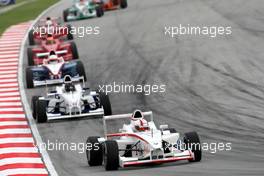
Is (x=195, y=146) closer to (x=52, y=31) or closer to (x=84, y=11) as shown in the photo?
(x=52, y=31)

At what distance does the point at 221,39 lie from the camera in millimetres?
38062

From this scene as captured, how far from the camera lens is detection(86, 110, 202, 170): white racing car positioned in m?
19.4

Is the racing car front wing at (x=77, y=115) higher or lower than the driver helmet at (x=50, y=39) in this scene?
higher

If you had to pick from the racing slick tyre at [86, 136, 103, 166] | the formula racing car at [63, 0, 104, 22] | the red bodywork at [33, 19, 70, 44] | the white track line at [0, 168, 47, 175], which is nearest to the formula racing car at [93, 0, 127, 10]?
the formula racing car at [63, 0, 104, 22]

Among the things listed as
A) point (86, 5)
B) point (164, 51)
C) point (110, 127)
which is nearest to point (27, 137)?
point (110, 127)

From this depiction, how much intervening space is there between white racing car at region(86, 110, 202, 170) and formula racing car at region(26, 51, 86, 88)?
39.9 feet

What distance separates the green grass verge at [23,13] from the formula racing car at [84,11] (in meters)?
3.73

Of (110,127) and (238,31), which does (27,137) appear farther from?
(238,31)

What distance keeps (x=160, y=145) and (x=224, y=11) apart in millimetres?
25775

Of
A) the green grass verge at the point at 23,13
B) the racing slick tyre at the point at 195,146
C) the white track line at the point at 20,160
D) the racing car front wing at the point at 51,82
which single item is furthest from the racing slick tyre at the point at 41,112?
the green grass verge at the point at 23,13

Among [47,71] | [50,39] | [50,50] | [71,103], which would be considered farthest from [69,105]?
[50,39]

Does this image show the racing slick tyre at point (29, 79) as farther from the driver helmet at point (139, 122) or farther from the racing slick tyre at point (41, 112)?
the driver helmet at point (139, 122)

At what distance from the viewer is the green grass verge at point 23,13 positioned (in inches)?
2086

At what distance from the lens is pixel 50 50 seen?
38.1m
